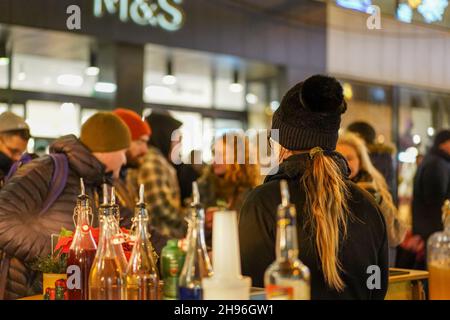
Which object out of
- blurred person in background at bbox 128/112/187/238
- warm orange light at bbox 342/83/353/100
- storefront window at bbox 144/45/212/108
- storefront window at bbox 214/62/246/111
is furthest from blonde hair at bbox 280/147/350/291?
warm orange light at bbox 342/83/353/100

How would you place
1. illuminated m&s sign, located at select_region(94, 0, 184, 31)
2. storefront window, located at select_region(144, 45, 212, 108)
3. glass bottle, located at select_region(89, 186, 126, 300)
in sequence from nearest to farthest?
1. glass bottle, located at select_region(89, 186, 126, 300)
2. illuminated m&s sign, located at select_region(94, 0, 184, 31)
3. storefront window, located at select_region(144, 45, 212, 108)

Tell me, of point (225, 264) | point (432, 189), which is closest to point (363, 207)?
point (225, 264)

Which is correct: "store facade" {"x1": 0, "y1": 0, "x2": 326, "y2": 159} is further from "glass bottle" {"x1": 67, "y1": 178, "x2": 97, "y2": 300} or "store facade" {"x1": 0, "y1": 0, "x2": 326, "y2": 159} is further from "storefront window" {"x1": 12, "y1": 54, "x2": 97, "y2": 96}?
"glass bottle" {"x1": 67, "y1": 178, "x2": 97, "y2": 300}

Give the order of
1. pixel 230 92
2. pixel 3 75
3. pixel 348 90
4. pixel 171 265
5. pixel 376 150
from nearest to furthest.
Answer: pixel 171 265 < pixel 376 150 < pixel 3 75 < pixel 348 90 < pixel 230 92

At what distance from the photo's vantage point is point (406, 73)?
11445 millimetres

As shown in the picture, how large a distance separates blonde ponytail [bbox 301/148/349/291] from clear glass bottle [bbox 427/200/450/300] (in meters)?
0.27

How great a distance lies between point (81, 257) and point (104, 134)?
6.46 ft

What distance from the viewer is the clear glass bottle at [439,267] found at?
225 cm

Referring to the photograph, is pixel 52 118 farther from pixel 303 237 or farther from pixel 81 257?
pixel 303 237

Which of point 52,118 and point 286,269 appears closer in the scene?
point 286,269

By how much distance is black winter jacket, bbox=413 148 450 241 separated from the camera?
640 cm

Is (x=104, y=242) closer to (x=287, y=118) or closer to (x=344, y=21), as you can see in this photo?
(x=287, y=118)

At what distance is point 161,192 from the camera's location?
6.25m
